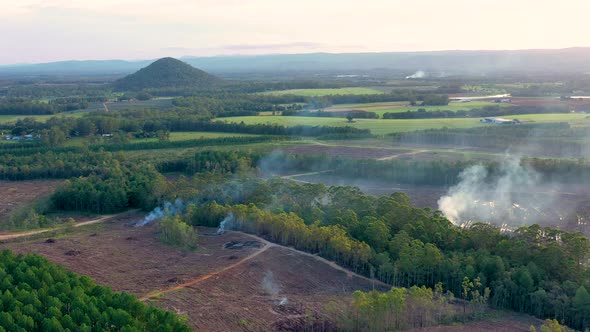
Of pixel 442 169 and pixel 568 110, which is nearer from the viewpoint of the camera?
pixel 442 169

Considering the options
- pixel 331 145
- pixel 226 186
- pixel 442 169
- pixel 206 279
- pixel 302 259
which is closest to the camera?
pixel 206 279

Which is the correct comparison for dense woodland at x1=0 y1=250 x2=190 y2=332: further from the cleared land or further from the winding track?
the winding track

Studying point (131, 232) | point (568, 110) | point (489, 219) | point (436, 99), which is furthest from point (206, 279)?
point (436, 99)

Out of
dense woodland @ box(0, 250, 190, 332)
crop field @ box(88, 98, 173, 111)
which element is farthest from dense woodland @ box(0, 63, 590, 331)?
crop field @ box(88, 98, 173, 111)

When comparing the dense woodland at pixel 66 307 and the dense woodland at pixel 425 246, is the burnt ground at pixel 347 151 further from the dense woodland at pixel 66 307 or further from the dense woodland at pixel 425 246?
the dense woodland at pixel 66 307

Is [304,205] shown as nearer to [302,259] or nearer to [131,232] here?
[302,259]

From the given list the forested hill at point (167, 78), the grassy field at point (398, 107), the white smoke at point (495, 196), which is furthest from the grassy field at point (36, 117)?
the white smoke at point (495, 196)
